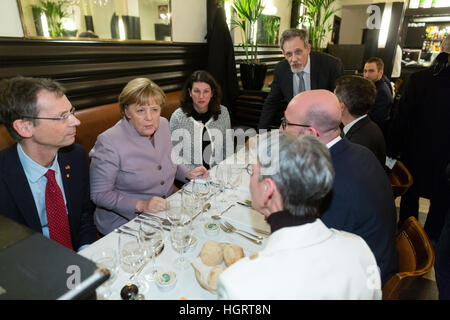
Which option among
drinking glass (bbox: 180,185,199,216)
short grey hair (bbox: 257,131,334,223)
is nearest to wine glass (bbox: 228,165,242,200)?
drinking glass (bbox: 180,185,199,216)

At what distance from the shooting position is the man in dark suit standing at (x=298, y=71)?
3188 millimetres

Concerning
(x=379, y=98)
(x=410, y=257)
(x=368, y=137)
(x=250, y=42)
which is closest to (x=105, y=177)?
(x=410, y=257)

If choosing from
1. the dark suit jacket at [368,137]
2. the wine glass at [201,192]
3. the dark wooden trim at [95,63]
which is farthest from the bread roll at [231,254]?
the dark wooden trim at [95,63]

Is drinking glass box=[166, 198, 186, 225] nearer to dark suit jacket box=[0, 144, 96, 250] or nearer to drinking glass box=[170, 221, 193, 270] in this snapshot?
drinking glass box=[170, 221, 193, 270]

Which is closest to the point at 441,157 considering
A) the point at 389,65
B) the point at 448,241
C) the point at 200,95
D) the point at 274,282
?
the point at 448,241

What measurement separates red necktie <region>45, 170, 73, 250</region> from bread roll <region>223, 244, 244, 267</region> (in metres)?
1.05

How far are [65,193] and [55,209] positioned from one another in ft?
0.48

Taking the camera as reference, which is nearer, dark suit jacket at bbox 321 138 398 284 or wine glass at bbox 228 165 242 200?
dark suit jacket at bbox 321 138 398 284

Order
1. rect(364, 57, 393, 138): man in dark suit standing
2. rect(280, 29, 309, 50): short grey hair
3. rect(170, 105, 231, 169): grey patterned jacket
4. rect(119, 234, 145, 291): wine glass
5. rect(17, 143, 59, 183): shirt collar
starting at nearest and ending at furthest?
rect(119, 234, 145, 291): wine glass < rect(17, 143, 59, 183): shirt collar < rect(170, 105, 231, 169): grey patterned jacket < rect(280, 29, 309, 50): short grey hair < rect(364, 57, 393, 138): man in dark suit standing

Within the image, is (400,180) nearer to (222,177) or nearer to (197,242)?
(222,177)

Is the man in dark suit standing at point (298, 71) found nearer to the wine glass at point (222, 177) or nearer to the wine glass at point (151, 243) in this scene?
the wine glass at point (222, 177)

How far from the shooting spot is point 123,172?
6.75 ft

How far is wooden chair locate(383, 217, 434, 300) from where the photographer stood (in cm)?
119

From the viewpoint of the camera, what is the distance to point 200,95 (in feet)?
9.67
